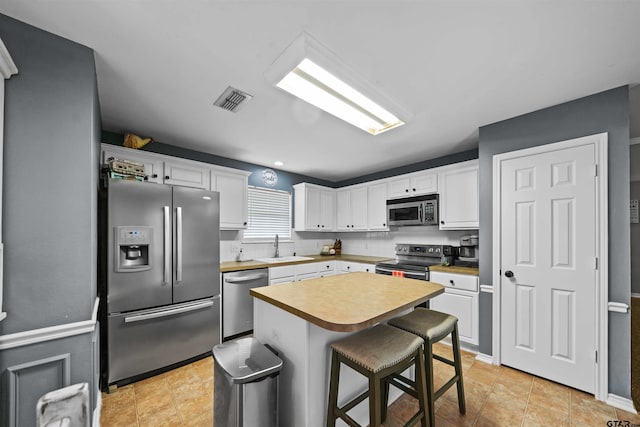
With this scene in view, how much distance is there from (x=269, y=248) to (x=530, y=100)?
3.75 meters

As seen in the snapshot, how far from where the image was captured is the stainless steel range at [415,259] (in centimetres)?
328

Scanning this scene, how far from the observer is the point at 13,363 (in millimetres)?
1335

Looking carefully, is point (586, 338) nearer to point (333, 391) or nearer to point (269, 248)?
point (333, 391)

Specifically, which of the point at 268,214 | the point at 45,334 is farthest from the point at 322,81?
the point at 268,214

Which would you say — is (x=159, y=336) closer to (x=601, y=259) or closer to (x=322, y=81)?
(x=322, y=81)

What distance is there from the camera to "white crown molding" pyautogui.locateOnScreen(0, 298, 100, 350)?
51.5 inches

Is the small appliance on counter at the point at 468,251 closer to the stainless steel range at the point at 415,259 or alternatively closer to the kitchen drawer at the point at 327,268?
the stainless steel range at the point at 415,259

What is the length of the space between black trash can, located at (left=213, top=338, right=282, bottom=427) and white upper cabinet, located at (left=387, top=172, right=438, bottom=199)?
303 centimetres

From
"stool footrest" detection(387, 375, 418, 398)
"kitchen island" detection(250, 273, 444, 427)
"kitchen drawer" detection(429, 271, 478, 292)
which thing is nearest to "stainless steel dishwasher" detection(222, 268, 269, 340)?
"kitchen island" detection(250, 273, 444, 427)

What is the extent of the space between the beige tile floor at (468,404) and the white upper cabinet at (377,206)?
230 cm

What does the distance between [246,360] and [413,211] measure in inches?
120

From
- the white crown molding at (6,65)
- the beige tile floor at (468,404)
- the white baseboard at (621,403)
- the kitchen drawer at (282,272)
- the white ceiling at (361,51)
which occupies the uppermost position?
the white ceiling at (361,51)

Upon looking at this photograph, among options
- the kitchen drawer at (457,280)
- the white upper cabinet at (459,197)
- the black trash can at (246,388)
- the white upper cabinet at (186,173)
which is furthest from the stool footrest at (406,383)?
the white upper cabinet at (186,173)

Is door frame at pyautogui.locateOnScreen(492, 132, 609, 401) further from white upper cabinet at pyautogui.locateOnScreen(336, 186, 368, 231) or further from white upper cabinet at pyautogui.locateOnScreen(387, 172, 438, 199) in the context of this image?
white upper cabinet at pyautogui.locateOnScreen(336, 186, 368, 231)
